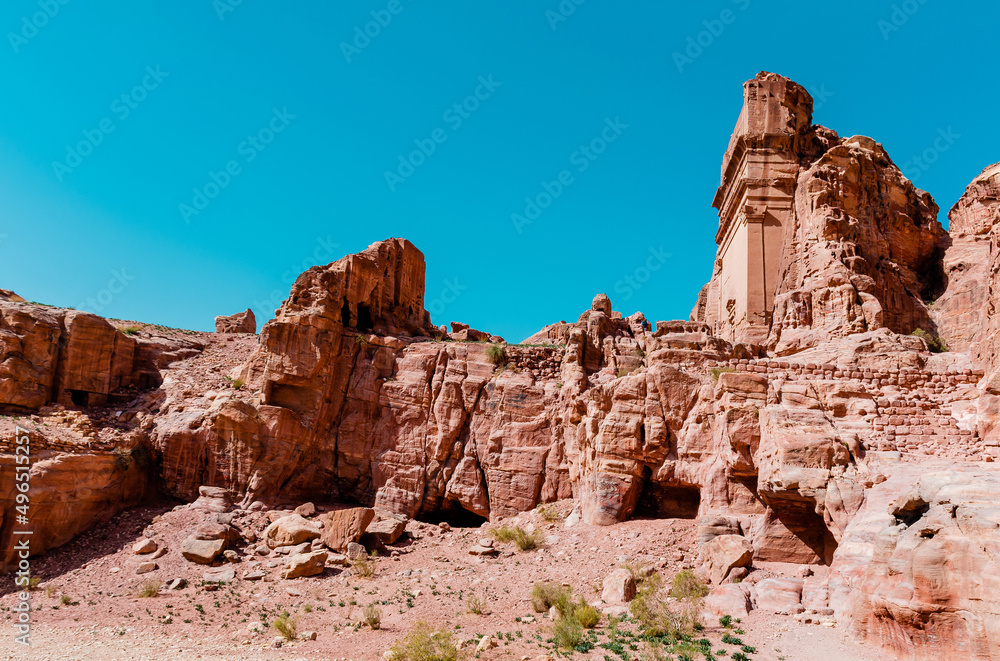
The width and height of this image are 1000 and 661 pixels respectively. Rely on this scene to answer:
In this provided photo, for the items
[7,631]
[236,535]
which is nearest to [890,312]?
[236,535]

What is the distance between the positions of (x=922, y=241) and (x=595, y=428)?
17.3 metres

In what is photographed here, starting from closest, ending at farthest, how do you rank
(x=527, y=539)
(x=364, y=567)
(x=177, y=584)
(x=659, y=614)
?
(x=659, y=614)
(x=177, y=584)
(x=364, y=567)
(x=527, y=539)

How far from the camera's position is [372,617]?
44.9 ft

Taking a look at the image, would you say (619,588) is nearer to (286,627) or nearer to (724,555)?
(724,555)

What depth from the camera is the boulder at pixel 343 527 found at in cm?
1816

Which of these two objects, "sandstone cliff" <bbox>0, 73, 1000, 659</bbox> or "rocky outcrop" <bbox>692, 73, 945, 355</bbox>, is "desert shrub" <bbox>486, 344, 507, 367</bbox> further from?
"rocky outcrop" <bbox>692, 73, 945, 355</bbox>

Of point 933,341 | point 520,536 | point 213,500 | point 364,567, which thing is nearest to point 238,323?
point 213,500

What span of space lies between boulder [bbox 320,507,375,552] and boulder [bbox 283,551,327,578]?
Result: 1.03m

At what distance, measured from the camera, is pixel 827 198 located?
24234 millimetres

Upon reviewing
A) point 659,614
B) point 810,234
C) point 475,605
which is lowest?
point 475,605

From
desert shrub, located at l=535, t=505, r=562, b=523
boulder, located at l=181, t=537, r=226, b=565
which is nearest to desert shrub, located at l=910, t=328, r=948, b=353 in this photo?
desert shrub, located at l=535, t=505, r=562, b=523

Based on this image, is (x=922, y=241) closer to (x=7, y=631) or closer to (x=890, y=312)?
(x=890, y=312)

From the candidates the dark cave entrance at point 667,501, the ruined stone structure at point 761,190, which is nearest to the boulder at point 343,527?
the dark cave entrance at point 667,501

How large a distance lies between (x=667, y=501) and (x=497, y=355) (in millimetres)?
8374
